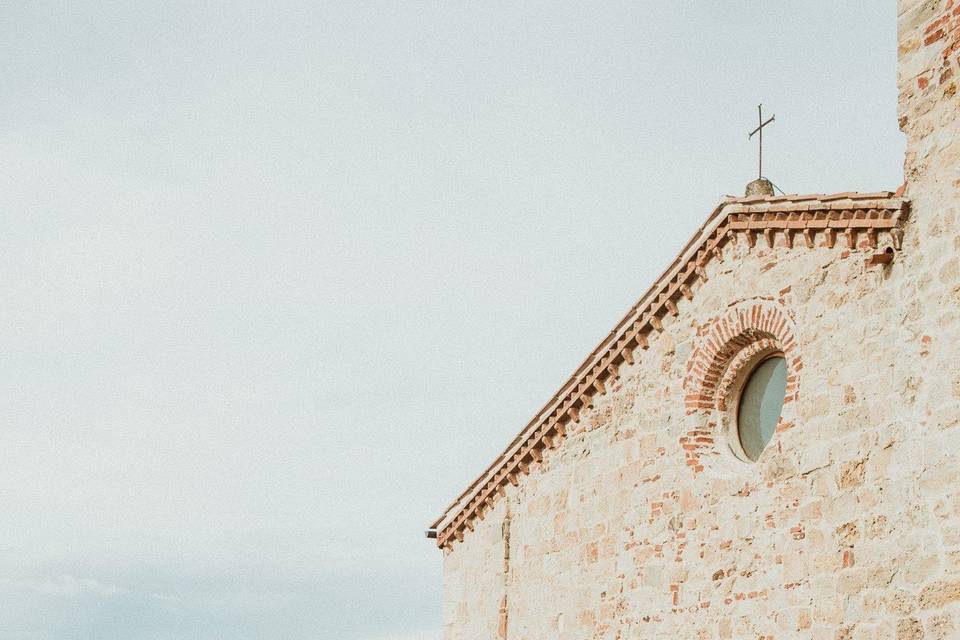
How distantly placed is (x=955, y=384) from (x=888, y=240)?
1.45 meters

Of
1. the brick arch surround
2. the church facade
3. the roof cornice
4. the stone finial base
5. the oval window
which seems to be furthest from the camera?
the stone finial base

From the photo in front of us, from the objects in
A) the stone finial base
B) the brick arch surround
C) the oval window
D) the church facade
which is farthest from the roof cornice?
the stone finial base

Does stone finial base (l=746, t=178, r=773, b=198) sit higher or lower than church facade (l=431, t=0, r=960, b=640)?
higher

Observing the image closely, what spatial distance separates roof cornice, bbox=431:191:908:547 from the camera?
10.9 meters

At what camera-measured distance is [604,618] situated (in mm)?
13281

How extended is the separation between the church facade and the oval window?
0.03m

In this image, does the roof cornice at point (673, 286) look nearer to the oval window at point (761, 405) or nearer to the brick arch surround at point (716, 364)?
the brick arch surround at point (716, 364)

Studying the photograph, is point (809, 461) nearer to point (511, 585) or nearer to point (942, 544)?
point (942, 544)

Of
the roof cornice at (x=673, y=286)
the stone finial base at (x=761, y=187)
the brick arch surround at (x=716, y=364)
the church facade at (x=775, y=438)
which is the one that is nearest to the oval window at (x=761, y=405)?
the church facade at (x=775, y=438)

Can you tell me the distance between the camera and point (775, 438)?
454 inches

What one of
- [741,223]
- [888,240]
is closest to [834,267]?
[888,240]

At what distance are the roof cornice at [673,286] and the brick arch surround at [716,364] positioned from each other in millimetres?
612

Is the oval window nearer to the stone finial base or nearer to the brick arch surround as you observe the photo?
the brick arch surround

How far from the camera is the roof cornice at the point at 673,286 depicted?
10.9 metres
